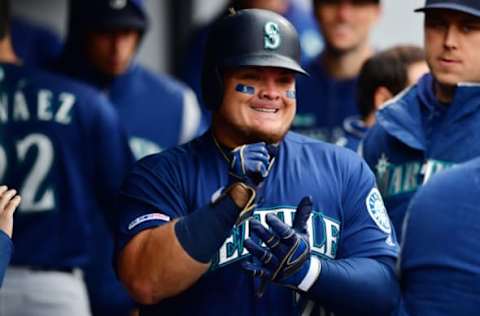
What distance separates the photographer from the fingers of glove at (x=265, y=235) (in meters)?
4.25

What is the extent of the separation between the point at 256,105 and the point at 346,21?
2518 mm

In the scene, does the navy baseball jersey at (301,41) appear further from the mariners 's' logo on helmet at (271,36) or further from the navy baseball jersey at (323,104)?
the mariners 's' logo on helmet at (271,36)

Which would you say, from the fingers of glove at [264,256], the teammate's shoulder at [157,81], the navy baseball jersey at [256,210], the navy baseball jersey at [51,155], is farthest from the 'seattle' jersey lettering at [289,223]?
the teammate's shoulder at [157,81]

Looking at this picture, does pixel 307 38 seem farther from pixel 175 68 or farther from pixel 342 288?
pixel 342 288

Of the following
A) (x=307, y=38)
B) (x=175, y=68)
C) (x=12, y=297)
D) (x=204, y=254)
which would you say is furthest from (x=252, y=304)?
(x=175, y=68)

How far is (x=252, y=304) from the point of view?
14.8ft

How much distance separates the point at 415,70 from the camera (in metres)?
6.05

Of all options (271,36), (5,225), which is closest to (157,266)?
(5,225)

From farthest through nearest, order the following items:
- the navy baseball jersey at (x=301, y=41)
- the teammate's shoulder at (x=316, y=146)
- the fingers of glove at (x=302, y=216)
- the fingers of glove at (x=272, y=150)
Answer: the navy baseball jersey at (x=301, y=41)
the teammate's shoulder at (x=316, y=146)
the fingers of glove at (x=272, y=150)
the fingers of glove at (x=302, y=216)

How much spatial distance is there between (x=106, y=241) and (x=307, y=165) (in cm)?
241

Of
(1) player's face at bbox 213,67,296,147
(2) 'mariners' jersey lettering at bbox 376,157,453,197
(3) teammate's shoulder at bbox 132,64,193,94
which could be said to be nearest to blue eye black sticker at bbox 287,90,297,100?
(1) player's face at bbox 213,67,296,147

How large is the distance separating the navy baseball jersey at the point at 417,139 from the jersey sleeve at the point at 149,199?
41.3 inches

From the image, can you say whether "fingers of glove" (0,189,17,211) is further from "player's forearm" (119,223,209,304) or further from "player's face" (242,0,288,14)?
"player's face" (242,0,288,14)

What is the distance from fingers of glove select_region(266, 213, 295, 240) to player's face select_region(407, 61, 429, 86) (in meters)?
1.92
